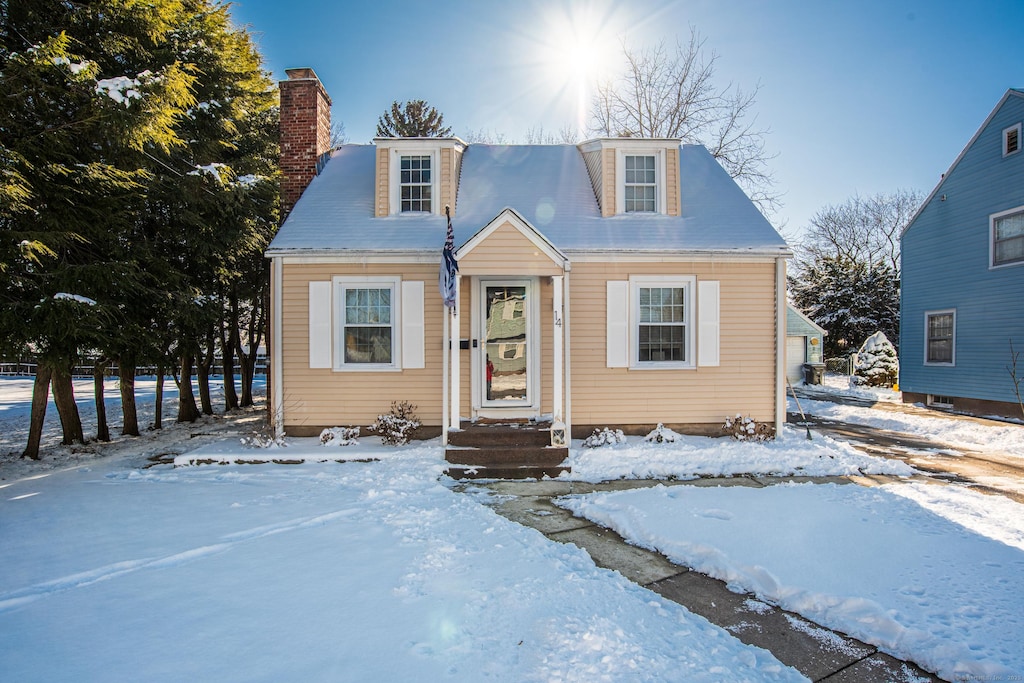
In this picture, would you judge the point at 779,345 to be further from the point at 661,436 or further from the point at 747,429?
the point at 661,436

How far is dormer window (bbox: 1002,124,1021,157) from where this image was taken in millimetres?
12534

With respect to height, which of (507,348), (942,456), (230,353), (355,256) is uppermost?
(355,256)

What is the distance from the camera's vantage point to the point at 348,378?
9.17 metres

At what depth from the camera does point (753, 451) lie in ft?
26.5

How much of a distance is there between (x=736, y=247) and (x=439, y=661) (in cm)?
831

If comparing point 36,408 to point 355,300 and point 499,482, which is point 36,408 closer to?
point 355,300

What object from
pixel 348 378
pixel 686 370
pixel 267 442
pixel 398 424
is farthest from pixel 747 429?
pixel 267 442

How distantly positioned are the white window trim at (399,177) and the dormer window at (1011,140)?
13636 millimetres

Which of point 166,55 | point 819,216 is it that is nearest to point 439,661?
point 166,55

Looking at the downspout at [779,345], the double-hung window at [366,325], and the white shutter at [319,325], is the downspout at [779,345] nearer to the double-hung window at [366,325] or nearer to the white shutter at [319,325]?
the double-hung window at [366,325]

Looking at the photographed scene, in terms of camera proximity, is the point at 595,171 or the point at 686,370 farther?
the point at 595,171

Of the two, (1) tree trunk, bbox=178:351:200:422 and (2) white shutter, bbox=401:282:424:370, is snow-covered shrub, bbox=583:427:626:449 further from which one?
(1) tree trunk, bbox=178:351:200:422

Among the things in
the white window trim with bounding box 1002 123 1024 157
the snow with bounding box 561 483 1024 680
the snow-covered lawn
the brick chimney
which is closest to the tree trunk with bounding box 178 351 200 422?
the brick chimney

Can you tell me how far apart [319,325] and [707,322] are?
6753mm
